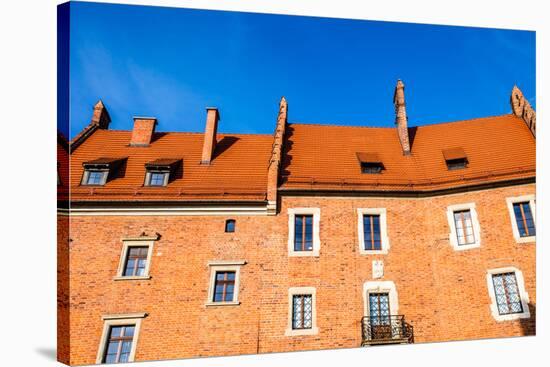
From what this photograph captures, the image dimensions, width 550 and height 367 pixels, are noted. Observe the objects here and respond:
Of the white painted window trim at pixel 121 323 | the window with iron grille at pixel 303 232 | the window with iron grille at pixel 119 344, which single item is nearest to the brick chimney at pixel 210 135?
the window with iron grille at pixel 303 232

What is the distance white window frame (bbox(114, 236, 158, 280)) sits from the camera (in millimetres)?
10391

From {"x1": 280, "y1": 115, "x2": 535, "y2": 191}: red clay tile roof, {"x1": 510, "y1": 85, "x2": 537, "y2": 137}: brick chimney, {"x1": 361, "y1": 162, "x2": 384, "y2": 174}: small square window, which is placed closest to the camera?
{"x1": 280, "y1": 115, "x2": 535, "y2": 191}: red clay tile roof

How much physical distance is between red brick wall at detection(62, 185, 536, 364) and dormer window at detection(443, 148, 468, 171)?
1253 millimetres

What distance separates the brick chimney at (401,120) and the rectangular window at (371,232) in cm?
353

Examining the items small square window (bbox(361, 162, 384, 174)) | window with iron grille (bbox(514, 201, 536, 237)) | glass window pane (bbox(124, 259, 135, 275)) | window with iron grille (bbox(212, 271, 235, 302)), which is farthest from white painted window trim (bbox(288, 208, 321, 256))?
window with iron grille (bbox(514, 201, 536, 237))

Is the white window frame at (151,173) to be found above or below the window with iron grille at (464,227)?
above

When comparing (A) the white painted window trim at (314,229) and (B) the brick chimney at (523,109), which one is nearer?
(A) the white painted window trim at (314,229)

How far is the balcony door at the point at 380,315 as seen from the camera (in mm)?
10406

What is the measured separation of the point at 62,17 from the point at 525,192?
1254cm

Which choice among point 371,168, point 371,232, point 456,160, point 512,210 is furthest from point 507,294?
point 371,168

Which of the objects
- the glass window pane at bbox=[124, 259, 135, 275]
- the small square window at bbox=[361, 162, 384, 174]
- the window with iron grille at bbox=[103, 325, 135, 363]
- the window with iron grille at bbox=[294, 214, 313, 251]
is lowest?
the window with iron grille at bbox=[103, 325, 135, 363]

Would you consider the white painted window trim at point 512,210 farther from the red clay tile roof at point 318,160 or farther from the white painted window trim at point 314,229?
the white painted window trim at point 314,229

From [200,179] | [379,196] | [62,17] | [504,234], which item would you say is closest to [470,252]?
[504,234]

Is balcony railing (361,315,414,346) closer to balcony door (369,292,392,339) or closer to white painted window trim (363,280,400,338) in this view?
balcony door (369,292,392,339)
